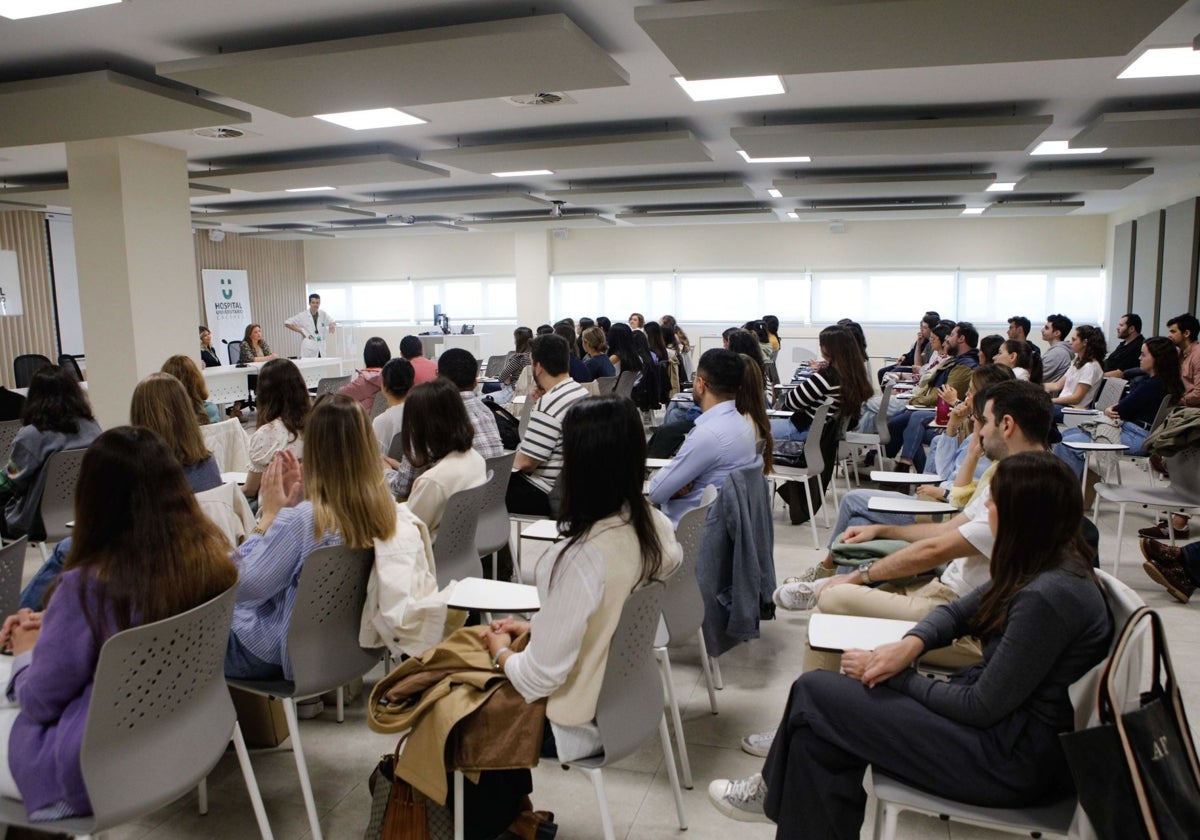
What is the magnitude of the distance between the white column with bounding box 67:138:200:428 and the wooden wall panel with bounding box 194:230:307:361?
7455 mm

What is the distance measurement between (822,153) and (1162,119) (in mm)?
2316

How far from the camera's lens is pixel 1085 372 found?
275 inches

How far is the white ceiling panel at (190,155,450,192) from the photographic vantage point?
7.43 meters

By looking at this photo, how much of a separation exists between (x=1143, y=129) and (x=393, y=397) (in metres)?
5.55

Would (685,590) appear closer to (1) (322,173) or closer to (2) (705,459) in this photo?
(2) (705,459)

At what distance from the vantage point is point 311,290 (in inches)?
661

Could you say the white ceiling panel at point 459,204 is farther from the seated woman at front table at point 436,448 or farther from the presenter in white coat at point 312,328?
the seated woman at front table at point 436,448

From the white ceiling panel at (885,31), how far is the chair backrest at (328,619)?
2725mm

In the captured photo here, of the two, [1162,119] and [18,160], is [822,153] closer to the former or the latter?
[1162,119]

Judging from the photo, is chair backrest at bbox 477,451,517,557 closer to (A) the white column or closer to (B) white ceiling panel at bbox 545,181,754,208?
(A) the white column

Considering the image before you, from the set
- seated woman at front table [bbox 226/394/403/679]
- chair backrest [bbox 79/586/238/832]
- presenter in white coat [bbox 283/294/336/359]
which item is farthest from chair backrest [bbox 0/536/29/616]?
presenter in white coat [bbox 283/294/336/359]

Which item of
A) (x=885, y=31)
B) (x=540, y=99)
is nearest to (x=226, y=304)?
(x=540, y=99)

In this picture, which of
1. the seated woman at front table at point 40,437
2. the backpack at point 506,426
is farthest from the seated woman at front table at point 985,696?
the seated woman at front table at point 40,437

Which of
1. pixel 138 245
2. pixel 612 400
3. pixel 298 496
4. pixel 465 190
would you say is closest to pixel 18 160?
pixel 138 245
